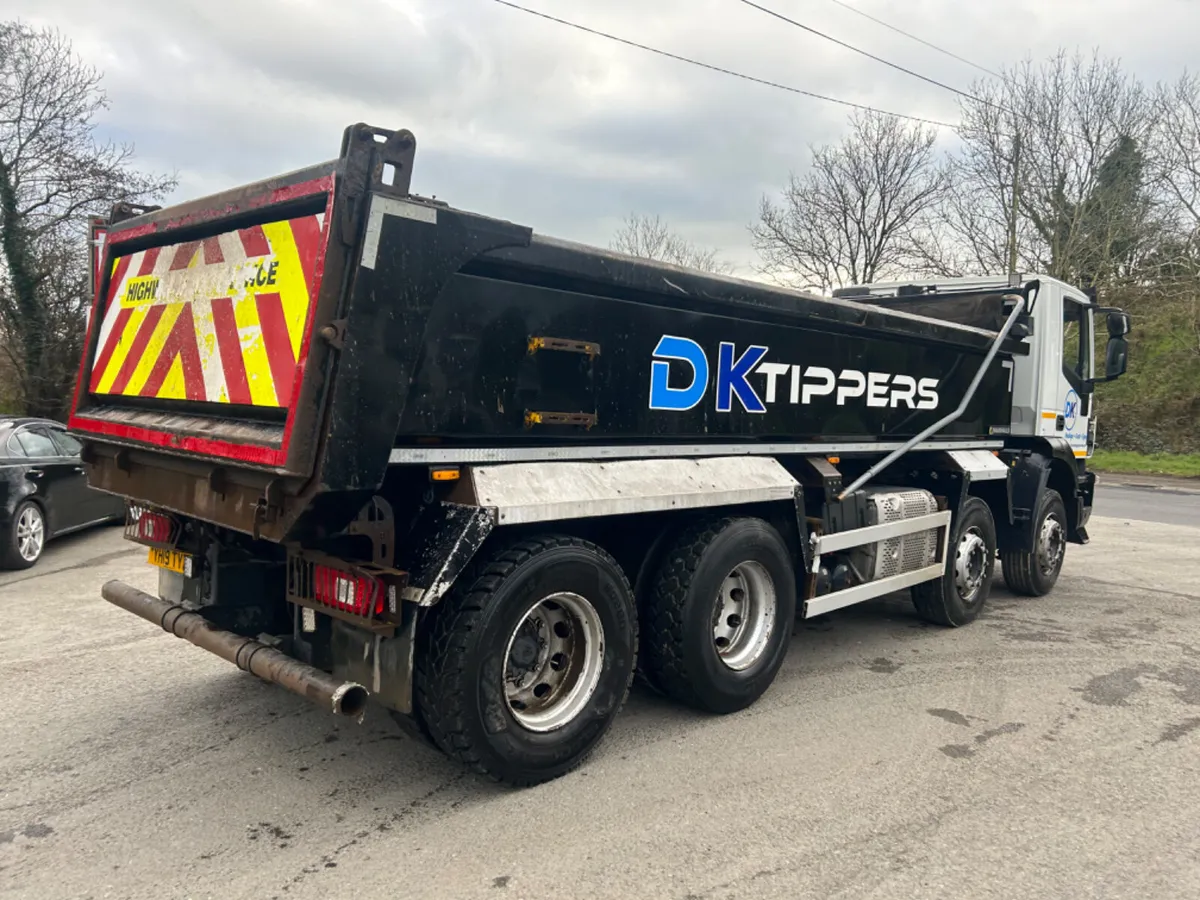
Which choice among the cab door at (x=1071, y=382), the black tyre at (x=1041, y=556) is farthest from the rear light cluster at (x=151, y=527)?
the cab door at (x=1071, y=382)

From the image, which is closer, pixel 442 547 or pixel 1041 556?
pixel 442 547

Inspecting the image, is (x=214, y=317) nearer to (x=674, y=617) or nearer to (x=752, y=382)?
(x=674, y=617)

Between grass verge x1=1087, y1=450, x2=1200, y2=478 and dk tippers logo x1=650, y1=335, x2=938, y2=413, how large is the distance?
19.4m

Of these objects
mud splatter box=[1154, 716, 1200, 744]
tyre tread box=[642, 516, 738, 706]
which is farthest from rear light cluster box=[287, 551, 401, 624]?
mud splatter box=[1154, 716, 1200, 744]

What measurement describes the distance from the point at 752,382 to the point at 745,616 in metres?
1.34

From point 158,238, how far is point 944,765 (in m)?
4.59

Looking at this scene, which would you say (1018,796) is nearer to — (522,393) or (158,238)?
(522,393)

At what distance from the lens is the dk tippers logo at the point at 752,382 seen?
4.37 meters

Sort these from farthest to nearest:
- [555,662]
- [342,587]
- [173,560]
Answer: [173,560] → [555,662] → [342,587]

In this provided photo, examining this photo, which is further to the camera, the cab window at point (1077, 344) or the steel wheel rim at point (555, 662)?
the cab window at point (1077, 344)

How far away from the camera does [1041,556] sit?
25.2 ft

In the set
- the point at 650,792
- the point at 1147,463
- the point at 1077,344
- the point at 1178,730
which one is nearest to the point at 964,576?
the point at 1178,730

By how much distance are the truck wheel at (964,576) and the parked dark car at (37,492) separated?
6.90 metres

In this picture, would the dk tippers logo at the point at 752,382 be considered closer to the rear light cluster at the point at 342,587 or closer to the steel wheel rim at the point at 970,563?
the steel wheel rim at the point at 970,563
